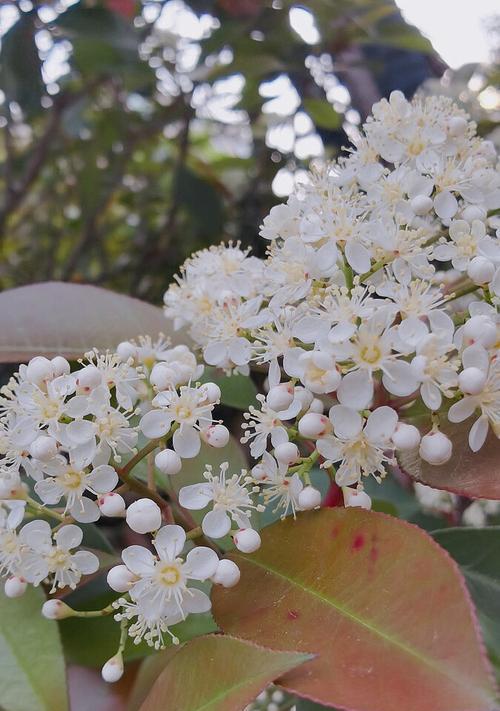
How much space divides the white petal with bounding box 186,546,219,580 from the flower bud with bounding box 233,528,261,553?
3 centimetres

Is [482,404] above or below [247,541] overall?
above

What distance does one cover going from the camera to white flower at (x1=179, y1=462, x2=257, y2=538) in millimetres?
624

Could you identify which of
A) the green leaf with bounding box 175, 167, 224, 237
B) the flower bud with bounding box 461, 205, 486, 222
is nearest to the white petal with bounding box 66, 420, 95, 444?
the flower bud with bounding box 461, 205, 486, 222

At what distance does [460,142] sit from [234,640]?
0.55 meters

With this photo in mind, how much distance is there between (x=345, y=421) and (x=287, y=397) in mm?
55

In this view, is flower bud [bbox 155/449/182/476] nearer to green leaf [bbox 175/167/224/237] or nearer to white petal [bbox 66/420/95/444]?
white petal [bbox 66/420/95/444]

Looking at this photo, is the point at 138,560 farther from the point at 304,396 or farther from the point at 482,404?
the point at 482,404

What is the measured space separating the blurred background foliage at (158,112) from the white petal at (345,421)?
0.93 m

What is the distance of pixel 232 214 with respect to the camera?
185 centimetres

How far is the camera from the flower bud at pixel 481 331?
1.95 ft

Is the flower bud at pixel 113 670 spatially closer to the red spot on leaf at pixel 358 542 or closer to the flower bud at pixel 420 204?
the red spot on leaf at pixel 358 542

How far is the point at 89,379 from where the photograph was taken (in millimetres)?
629

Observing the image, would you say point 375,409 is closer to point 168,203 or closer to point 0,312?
point 0,312

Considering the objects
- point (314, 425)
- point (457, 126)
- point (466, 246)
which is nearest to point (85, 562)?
point (314, 425)
